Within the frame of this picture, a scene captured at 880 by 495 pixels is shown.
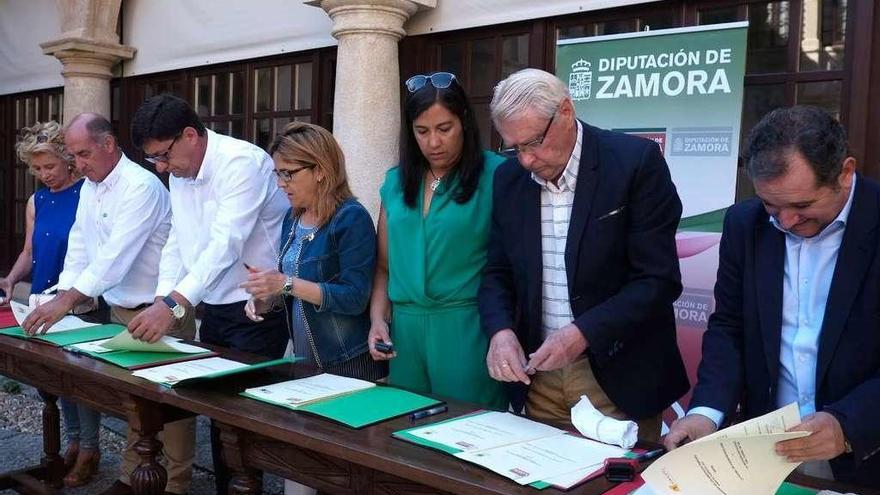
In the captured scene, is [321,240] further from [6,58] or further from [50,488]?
[6,58]

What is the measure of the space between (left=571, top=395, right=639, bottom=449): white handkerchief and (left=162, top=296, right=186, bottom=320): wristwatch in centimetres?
152

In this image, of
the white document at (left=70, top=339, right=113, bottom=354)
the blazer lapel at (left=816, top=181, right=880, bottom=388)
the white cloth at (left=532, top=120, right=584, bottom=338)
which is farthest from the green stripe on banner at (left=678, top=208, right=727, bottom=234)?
the white document at (left=70, top=339, right=113, bottom=354)

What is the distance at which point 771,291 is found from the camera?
75.3 inches

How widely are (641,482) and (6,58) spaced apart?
9021 mm

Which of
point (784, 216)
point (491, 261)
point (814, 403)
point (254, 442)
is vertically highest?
point (784, 216)

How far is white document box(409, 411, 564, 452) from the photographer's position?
189 centimetres

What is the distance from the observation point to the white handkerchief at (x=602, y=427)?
1.90m

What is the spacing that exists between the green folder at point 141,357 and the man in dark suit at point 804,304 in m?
1.70

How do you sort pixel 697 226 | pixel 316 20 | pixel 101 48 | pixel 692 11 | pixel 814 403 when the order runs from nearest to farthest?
pixel 814 403 → pixel 697 226 → pixel 692 11 → pixel 316 20 → pixel 101 48

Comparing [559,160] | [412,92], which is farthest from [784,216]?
[412,92]

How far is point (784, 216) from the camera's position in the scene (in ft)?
5.88

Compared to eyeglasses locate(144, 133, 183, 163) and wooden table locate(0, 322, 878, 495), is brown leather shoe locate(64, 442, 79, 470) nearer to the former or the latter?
wooden table locate(0, 322, 878, 495)

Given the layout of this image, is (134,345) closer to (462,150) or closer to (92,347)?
(92,347)

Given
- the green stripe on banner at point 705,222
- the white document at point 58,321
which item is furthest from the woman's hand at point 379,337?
the green stripe on banner at point 705,222
